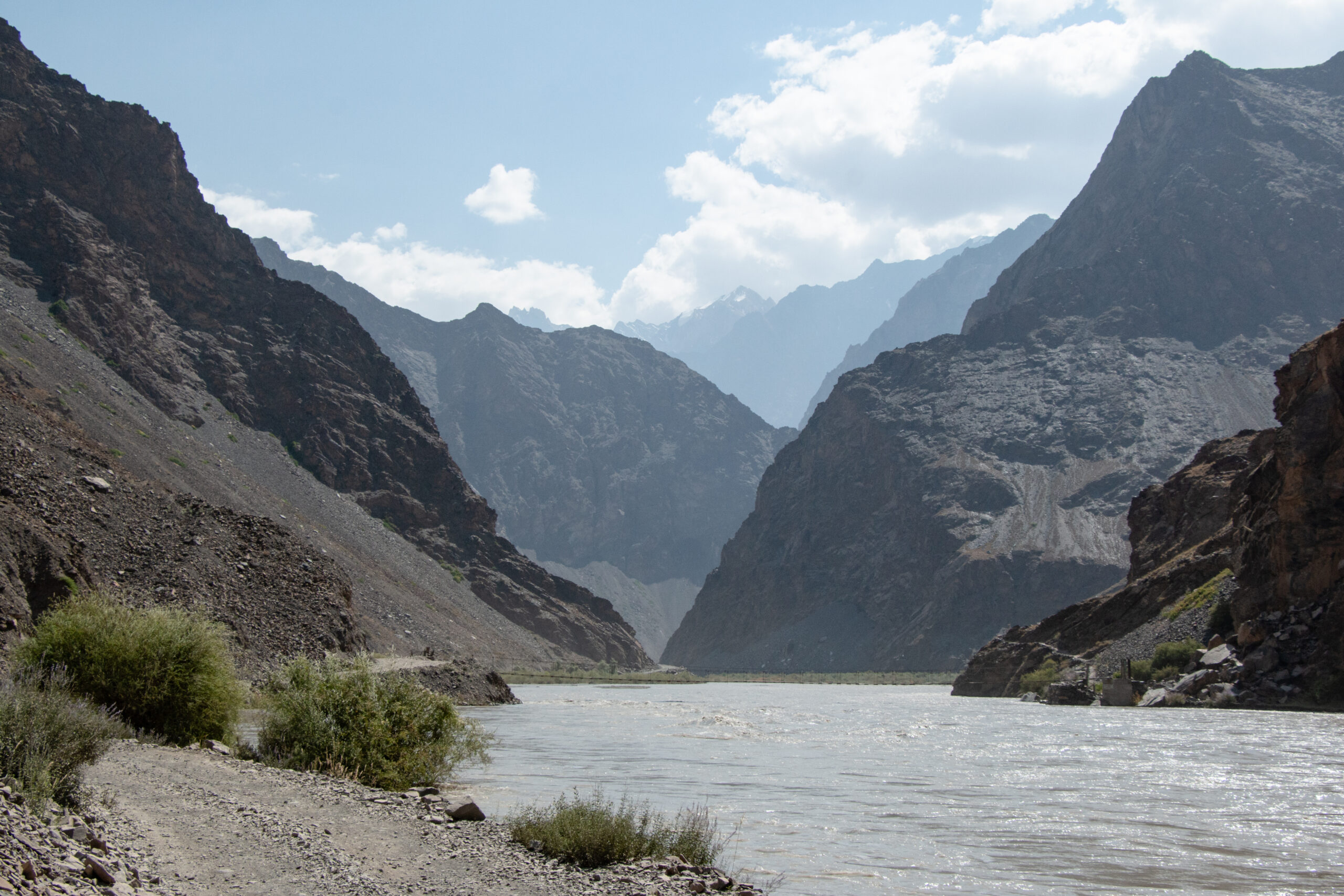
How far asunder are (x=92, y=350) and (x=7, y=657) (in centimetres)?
9171

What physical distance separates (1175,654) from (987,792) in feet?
151

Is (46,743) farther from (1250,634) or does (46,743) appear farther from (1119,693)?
(1119,693)

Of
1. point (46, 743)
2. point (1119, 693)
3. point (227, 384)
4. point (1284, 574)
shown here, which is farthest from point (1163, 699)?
point (227, 384)

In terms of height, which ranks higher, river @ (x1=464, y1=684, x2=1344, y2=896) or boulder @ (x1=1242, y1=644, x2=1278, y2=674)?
boulder @ (x1=1242, y1=644, x2=1278, y2=674)

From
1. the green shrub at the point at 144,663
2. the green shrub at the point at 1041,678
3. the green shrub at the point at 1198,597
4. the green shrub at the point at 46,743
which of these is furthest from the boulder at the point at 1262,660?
the green shrub at the point at 46,743

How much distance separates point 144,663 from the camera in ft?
73.4

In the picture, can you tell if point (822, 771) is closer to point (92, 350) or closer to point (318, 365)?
point (92, 350)

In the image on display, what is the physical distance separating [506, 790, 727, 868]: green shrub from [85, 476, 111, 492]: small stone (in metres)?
37.5

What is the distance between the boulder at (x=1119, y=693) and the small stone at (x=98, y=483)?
5646 cm

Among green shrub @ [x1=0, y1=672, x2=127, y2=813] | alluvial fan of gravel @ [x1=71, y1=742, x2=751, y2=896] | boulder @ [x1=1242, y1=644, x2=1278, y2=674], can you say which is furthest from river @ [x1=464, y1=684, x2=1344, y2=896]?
green shrub @ [x1=0, y1=672, x2=127, y2=813]

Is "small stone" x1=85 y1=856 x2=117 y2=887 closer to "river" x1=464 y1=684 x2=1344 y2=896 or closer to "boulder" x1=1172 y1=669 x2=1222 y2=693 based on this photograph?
"river" x1=464 y1=684 x2=1344 y2=896

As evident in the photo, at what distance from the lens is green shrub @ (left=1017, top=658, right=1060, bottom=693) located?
266 feet

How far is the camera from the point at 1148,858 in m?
17.3

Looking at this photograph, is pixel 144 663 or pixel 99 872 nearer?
pixel 99 872
